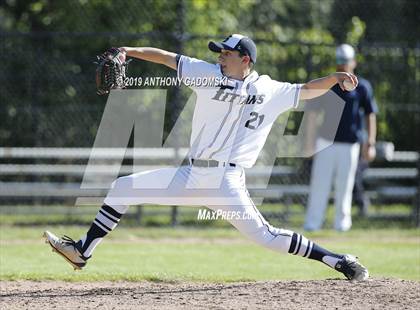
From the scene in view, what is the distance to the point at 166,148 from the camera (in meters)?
12.5

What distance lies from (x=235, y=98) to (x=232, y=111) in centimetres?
11

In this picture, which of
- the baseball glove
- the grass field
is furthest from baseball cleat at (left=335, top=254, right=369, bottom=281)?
the baseball glove

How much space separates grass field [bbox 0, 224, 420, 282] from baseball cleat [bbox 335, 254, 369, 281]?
1.26m

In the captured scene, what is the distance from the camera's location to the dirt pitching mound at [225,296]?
623 centimetres

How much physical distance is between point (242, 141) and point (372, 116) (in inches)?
192

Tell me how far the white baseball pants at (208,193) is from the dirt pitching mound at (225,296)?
44 cm

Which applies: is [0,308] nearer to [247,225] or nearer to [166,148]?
[247,225]

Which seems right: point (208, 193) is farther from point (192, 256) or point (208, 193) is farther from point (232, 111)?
point (192, 256)

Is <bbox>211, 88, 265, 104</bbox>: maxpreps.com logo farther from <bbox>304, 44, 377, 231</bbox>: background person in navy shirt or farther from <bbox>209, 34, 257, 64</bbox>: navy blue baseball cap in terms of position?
<bbox>304, 44, 377, 231</bbox>: background person in navy shirt

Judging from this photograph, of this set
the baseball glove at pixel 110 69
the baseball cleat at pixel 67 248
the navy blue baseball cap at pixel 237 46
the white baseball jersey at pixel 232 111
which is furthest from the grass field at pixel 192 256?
the navy blue baseball cap at pixel 237 46

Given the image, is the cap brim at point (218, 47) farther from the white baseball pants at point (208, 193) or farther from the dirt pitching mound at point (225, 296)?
the dirt pitching mound at point (225, 296)

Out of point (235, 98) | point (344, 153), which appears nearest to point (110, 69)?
point (235, 98)

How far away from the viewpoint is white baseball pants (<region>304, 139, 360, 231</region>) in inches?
453

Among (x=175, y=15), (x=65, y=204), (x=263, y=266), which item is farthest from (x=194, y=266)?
(x=175, y=15)
